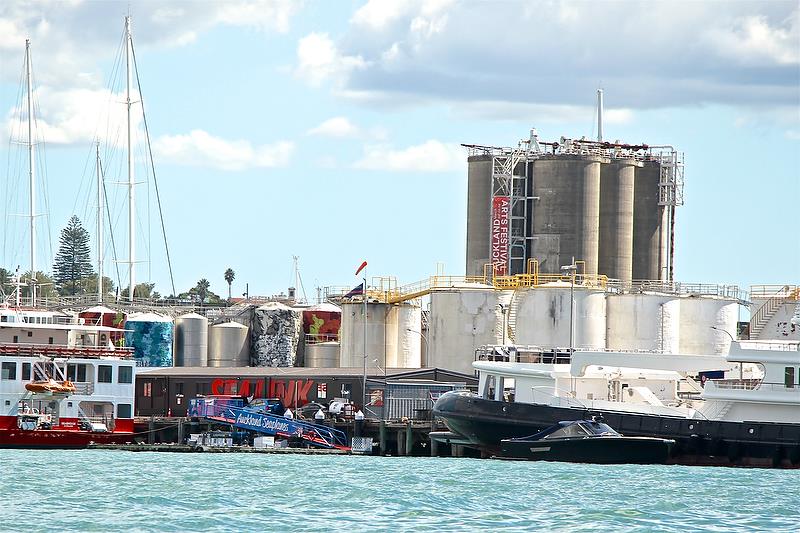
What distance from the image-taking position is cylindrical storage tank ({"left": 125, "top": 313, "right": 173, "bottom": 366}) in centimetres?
9211

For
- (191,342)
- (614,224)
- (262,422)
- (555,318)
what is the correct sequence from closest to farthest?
(262,422)
(555,318)
(614,224)
(191,342)

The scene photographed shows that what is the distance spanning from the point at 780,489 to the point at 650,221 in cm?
4575

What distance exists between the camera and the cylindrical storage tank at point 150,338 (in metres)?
92.1

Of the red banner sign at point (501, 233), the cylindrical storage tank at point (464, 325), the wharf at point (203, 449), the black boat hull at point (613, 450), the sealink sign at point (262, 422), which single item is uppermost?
the red banner sign at point (501, 233)

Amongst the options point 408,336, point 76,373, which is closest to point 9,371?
point 76,373

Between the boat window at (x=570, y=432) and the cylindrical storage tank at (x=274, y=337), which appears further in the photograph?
the cylindrical storage tank at (x=274, y=337)

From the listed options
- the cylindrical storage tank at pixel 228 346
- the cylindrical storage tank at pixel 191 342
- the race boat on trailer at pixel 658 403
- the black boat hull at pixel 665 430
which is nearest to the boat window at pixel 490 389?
the race boat on trailer at pixel 658 403

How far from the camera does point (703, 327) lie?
281 feet

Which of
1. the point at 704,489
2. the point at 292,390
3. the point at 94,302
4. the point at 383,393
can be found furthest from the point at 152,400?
the point at 704,489

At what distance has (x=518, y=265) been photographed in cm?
9269

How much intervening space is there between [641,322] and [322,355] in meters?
21.8

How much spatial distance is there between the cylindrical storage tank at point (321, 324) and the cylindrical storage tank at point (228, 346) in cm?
418

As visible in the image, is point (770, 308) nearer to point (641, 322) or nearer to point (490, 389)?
point (641, 322)

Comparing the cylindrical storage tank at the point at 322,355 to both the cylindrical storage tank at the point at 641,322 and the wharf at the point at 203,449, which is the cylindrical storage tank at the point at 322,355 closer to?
the cylindrical storage tank at the point at 641,322
